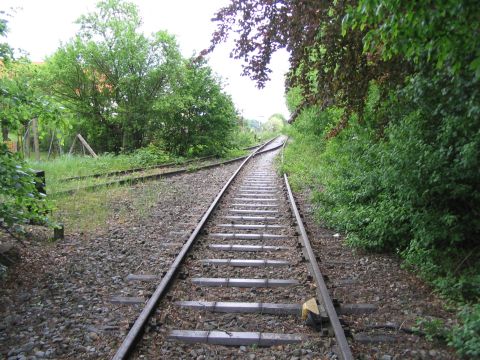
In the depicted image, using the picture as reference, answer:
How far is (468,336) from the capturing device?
300cm

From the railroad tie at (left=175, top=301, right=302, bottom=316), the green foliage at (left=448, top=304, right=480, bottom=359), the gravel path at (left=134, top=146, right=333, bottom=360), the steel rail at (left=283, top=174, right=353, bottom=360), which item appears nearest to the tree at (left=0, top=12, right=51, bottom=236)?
the gravel path at (left=134, top=146, right=333, bottom=360)

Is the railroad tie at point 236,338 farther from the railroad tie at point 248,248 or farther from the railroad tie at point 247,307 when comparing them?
the railroad tie at point 248,248

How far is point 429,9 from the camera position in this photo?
8.58 ft

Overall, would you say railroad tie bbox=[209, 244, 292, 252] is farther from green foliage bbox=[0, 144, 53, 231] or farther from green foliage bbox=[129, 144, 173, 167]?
green foliage bbox=[129, 144, 173, 167]

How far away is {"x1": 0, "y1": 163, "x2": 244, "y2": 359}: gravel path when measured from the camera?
3258 mm

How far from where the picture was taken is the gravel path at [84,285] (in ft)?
10.7

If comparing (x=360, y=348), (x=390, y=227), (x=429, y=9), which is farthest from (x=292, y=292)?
(x=429, y=9)

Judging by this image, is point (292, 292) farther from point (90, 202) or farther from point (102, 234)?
point (90, 202)

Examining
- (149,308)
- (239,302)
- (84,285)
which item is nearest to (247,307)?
(239,302)

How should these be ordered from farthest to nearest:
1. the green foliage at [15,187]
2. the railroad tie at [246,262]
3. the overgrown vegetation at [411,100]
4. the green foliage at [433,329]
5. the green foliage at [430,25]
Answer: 1. the railroad tie at [246,262]
2. the green foliage at [15,187]
3. the green foliage at [433,329]
4. the overgrown vegetation at [411,100]
5. the green foliage at [430,25]

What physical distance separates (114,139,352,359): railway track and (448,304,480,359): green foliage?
35.6 inches

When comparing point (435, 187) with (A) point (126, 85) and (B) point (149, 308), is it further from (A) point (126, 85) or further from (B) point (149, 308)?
(A) point (126, 85)

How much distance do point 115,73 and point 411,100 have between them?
17967 millimetres

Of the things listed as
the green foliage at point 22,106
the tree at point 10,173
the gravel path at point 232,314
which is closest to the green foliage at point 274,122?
the gravel path at point 232,314
